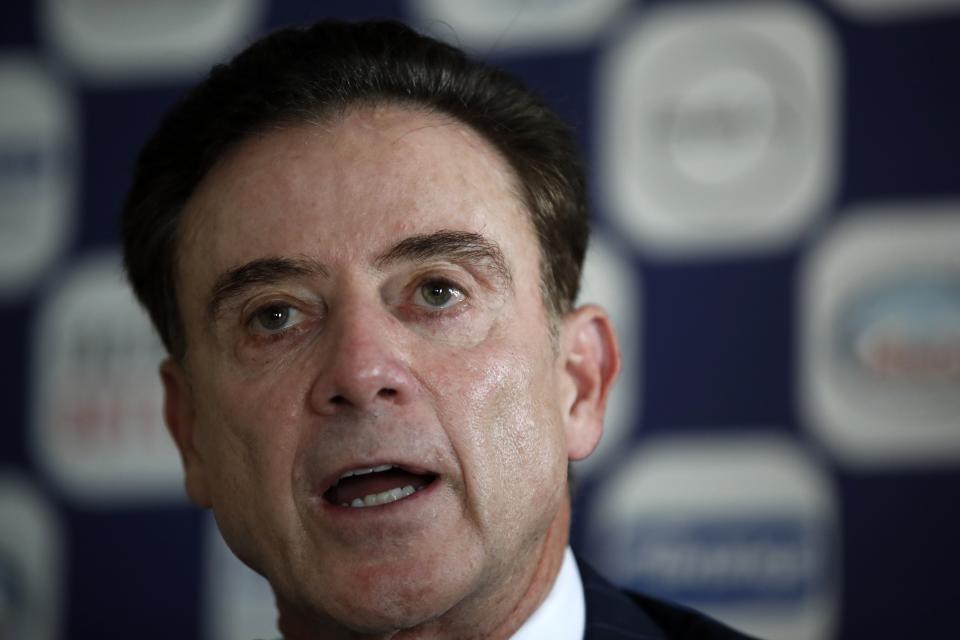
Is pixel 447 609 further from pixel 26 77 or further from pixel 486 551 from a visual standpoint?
pixel 26 77

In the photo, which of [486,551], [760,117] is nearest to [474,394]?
[486,551]

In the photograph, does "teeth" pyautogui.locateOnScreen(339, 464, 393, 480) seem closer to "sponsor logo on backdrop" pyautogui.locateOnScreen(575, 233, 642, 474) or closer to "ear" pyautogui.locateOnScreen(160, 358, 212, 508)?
"ear" pyautogui.locateOnScreen(160, 358, 212, 508)

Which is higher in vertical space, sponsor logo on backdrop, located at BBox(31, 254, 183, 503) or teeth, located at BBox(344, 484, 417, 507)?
teeth, located at BBox(344, 484, 417, 507)

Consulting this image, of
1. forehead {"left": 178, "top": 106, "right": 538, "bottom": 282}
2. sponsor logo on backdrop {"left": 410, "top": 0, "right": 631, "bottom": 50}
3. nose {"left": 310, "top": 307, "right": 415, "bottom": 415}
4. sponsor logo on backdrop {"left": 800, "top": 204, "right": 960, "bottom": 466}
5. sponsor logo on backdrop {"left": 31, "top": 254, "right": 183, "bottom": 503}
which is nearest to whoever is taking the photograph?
nose {"left": 310, "top": 307, "right": 415, "bottom": 415}

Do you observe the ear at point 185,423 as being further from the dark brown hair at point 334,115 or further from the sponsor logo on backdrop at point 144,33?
the sponsor logo on backdrop at point 144,33

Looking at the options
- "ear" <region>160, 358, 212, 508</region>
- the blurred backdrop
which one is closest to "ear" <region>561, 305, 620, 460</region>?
"ear" <region>160, 358, 212, 508</region>

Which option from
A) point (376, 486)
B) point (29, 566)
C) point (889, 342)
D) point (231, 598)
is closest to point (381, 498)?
point (376, 486)

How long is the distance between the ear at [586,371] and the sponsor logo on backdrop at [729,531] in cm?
86

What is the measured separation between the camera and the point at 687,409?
2525 mm

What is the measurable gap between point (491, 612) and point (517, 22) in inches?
64.1

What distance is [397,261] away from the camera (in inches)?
57.1

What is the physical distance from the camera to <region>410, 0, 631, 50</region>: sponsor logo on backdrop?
2.72m

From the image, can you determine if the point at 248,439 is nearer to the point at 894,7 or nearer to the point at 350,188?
the point at 350,188

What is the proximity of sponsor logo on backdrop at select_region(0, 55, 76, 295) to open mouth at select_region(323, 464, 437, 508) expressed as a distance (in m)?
1.94
